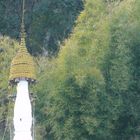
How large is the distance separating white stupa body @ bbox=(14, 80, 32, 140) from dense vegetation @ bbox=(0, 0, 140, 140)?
2.76 meters

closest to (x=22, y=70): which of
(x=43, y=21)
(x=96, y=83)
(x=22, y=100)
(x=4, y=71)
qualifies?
(x=22, y=100)

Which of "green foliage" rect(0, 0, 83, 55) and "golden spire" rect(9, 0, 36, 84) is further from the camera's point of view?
"green foliage" rect(0, 0, 83, 55)

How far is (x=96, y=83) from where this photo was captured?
25672 mm

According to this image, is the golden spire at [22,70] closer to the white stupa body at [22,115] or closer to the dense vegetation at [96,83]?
the white stupa body at [22,115]

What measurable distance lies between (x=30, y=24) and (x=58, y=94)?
1033 centimetres

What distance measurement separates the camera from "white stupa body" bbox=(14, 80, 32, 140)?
23.0 m

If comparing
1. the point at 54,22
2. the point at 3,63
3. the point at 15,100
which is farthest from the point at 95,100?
the point at 54,22

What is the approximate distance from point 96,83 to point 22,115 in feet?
11.5

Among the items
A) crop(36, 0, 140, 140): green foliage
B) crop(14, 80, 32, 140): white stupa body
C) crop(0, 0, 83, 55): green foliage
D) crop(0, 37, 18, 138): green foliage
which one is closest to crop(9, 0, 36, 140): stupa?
crop(14, 80, 32, 140): white stupa body

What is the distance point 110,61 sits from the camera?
87.1ft

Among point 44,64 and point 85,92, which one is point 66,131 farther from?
point 44,64

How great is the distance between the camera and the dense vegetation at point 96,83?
25.8m

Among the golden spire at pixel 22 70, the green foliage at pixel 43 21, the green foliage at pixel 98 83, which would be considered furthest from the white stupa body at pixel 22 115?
the green foliage at pixel 43 21

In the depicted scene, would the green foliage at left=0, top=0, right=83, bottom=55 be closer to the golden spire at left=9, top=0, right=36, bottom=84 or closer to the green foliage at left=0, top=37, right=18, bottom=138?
the green foliage at left=0, top=37, right=18, bottom=138
